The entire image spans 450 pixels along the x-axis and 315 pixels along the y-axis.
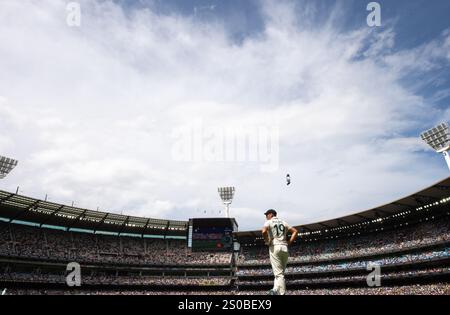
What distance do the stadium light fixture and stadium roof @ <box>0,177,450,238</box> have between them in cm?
673

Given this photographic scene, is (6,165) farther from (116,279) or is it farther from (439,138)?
(439,138)

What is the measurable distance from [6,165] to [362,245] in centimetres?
5930

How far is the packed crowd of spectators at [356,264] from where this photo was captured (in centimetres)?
3638

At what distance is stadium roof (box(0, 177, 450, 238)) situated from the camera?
3725 centimetres

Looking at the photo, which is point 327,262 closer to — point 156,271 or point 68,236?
point 156,271

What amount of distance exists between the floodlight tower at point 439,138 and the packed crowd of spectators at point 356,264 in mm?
17576

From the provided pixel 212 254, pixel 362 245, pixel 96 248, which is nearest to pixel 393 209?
pixel 362 245

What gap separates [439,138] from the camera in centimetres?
4731

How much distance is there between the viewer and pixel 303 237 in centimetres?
5416

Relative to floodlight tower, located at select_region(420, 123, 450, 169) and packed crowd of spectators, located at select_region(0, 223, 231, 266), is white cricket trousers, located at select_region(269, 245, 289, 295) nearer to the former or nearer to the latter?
packed crowd of spectators, located at select_region(0, 223, 231, 266)

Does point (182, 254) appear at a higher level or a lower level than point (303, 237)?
lower

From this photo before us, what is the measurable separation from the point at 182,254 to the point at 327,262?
27.5m

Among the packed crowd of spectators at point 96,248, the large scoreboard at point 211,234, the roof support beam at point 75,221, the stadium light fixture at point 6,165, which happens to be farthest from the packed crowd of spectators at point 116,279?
the stadium light fixture at point 6,165
